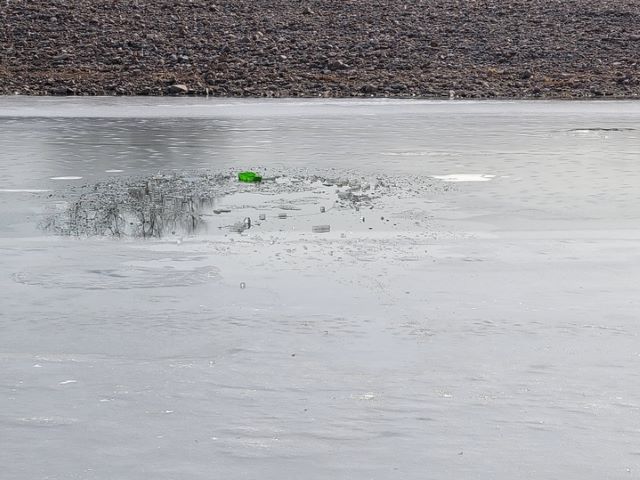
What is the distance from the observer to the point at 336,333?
5340 millimetres

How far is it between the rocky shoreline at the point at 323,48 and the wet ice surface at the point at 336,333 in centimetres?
1250

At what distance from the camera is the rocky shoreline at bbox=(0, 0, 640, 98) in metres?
23.3

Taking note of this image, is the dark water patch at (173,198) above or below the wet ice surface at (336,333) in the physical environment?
below

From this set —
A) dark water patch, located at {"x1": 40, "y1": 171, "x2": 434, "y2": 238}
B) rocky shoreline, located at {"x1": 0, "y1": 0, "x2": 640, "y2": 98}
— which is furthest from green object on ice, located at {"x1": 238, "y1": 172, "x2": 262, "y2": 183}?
rocky shoreline, located at {"x1": 0, "y1": 0, "x2": 640, "y2": 98}

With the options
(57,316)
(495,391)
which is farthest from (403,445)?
(57,316)

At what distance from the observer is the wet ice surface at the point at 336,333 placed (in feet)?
12.6

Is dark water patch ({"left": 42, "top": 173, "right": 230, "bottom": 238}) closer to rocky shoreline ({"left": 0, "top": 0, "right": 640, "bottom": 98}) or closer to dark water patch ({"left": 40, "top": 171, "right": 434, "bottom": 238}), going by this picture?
dark water patch ({"left": 40, "top": 171, "right": 434, "bottom": 238})

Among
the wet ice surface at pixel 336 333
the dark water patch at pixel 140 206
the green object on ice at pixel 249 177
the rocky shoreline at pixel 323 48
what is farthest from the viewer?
the rocky shoreline at pixel 323 48

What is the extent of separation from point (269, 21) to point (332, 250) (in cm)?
2420

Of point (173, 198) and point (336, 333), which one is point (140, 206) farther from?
point (336, 333)

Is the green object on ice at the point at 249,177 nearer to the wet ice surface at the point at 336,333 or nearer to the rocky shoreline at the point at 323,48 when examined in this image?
the wet ice surface at the point at 336,333

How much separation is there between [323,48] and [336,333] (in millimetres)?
22848

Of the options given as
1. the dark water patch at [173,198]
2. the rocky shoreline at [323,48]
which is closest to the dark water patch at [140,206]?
the dark water patch at [173,198]

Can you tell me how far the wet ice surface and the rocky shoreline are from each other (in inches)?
492
